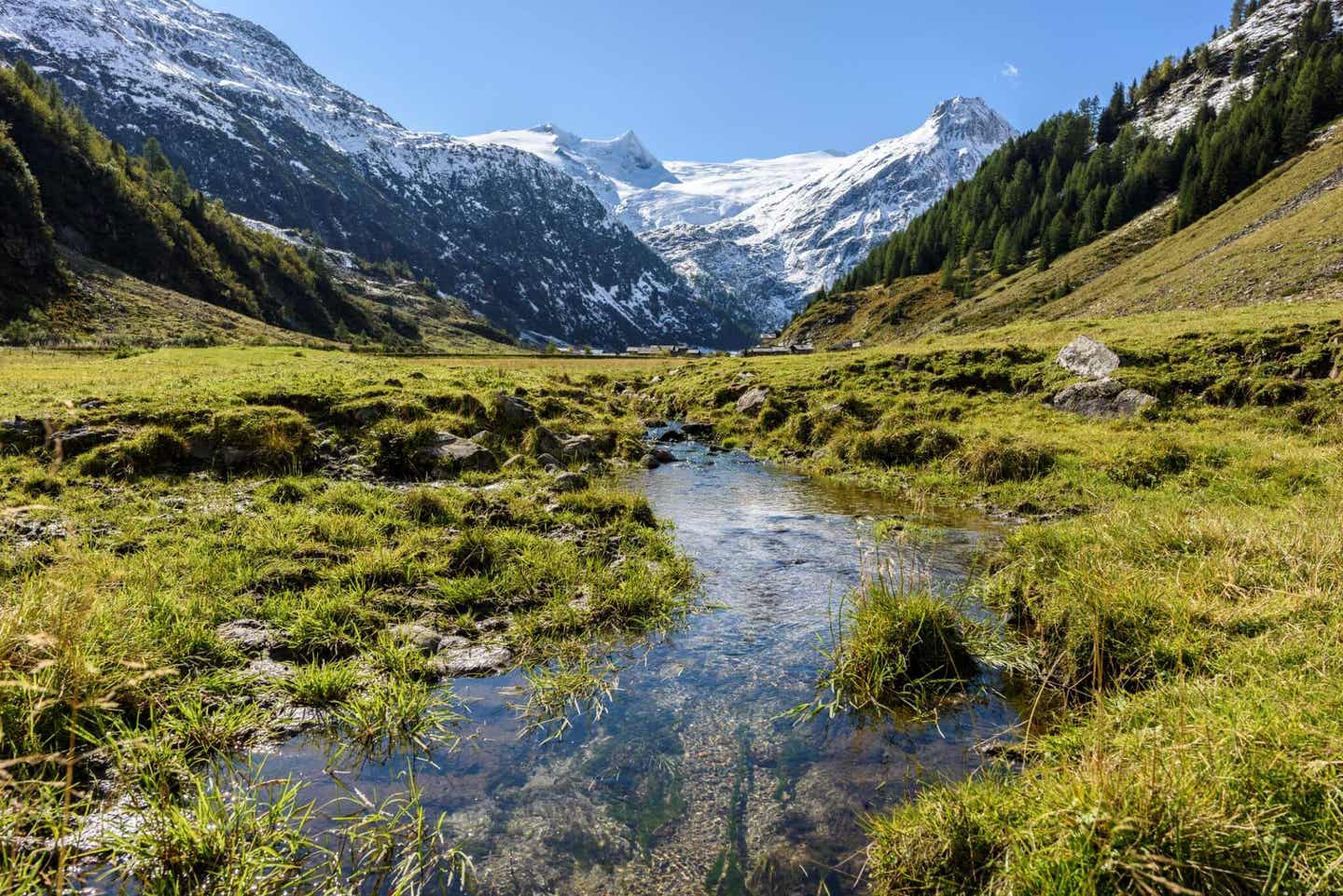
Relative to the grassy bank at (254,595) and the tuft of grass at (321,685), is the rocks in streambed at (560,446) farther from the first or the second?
the tuft of grass at (321,685)

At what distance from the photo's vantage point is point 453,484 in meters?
16.2

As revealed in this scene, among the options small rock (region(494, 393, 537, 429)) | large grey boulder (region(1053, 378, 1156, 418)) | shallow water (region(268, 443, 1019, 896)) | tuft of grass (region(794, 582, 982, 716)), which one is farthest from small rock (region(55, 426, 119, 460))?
large grey boulder (region(1053, 378, 1156, 418))

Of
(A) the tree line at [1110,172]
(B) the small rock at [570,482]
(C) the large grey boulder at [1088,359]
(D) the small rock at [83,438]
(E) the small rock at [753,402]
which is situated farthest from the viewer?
(A) the tree line at [1110,172]

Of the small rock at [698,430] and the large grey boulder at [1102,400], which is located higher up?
the large grey boulder at [1102,400]

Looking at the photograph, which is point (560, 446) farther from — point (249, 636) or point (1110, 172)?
point (1110, 172)

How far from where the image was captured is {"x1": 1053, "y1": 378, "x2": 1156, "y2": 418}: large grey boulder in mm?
22938

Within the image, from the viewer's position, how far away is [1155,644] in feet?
22.2

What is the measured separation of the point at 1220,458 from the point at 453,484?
21.1m

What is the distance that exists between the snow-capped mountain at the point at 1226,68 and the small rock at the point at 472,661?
210695mm

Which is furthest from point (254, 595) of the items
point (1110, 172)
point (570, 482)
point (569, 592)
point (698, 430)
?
point (1110, 172)

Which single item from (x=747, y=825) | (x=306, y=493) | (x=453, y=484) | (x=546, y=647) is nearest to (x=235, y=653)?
(x=546, y=647)

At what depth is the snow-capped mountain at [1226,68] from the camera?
522 feet

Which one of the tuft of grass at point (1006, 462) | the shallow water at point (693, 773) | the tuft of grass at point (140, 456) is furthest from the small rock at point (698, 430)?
the shallow water at point (693, 773)

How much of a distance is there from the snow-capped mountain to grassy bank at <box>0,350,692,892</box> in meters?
207
